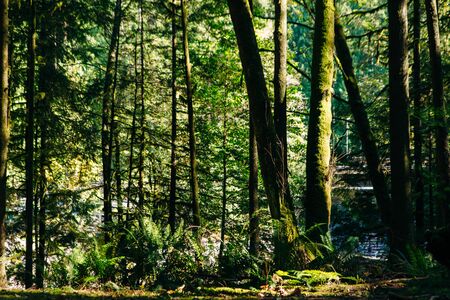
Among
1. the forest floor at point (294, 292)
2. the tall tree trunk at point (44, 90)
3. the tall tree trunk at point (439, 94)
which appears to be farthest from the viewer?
the tall tree trunk at point (44, 90)

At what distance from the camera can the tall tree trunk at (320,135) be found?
7645mm

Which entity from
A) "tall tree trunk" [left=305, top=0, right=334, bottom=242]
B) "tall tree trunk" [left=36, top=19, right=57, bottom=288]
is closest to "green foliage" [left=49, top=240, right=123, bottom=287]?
"tall tree trunk" [left=305, top=0, right=334, bottom=242]

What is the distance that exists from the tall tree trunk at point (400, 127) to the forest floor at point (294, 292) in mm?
3911

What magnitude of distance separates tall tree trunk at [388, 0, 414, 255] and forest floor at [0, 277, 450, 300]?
12.8 feet

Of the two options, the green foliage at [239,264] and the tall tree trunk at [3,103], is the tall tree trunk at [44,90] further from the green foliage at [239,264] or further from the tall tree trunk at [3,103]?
the green foliage at [239,264]

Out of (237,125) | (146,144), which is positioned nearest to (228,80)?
(237,125)

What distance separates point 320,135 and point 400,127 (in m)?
2.58

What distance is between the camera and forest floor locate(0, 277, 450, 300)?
5.07m

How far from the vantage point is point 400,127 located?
9.48 metres

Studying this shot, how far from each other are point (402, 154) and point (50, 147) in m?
9.31

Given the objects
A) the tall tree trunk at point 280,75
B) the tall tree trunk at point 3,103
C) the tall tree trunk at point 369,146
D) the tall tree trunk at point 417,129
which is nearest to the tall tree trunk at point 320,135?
the tall tree trunk at point 280,75

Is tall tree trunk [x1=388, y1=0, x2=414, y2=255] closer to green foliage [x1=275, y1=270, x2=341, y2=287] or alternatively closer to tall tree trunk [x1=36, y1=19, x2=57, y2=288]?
green foliage [x1=275, y1=270, x2=341, y2=287]

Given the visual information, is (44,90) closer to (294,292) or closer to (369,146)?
(369,146)

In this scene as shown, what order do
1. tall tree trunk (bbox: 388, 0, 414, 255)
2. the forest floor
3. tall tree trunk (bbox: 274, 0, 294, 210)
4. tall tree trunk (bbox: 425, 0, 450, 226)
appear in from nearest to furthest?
the forest floor → tall tree trunk (bbox: 274, 0, 294, 210) → tall tree trunk (bbox: 388, 0, 414, 255) → tall tree trunk (bbox: 425, 0, 450, 226)
